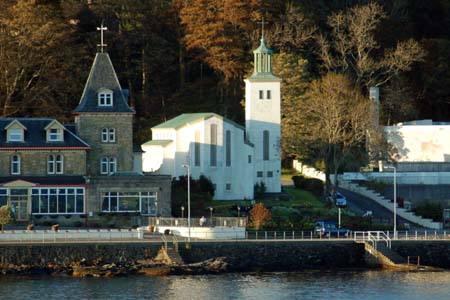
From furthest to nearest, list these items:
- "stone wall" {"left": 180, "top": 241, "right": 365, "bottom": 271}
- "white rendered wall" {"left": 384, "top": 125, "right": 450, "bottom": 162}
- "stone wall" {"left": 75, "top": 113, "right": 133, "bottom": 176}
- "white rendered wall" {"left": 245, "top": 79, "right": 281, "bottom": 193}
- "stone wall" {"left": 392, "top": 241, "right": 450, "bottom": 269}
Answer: "white rendered wall" {"left": 384, "top": 125, "right": 450, "bottom": 162}
"white rendered wall" {"left": 245, "top": 79, "right": 281, "bottom": 193}
"stone wall" {"left": 75, "top": 113, "right": 133, "bottom": 176}
"stone wall" {"left": 392, "top": 241, "right": 450, "bottom": 269}
"stone wall" {"left": 180, "top": 241, "right": 365, "bottom": 271}

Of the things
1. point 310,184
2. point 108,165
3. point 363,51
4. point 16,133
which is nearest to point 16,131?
point 16,133

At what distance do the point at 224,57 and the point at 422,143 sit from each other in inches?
594

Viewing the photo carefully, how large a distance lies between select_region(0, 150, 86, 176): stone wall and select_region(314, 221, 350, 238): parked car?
1421 centimetres

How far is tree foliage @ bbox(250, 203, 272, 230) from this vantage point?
91.2 metres

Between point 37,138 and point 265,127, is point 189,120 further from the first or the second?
point 37,138

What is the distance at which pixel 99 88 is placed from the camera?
97.4 metres

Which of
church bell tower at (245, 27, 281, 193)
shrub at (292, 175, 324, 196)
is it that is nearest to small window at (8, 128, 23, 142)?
church bell tower at (245, 27, 281, 193)

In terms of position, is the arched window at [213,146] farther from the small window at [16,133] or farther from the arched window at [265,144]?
the small window at [16,133]

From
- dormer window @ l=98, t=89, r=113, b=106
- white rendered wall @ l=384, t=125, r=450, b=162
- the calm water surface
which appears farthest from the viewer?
white rendered wall @ l=384, t=125, r=450, b=162

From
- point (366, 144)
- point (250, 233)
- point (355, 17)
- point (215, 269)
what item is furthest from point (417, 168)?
point (215, 269)

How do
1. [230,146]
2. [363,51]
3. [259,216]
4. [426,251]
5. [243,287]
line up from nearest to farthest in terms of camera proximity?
[243,287] → [426,251] → [259,216] → [230,146] → [363,51]

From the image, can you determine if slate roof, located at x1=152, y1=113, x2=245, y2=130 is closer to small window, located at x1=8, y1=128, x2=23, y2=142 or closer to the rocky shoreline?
small window, located at x1=8, y1=128, x2=23, y2=142

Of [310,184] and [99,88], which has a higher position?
[99,88]

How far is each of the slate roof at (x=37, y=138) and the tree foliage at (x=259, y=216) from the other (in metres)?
10.5
